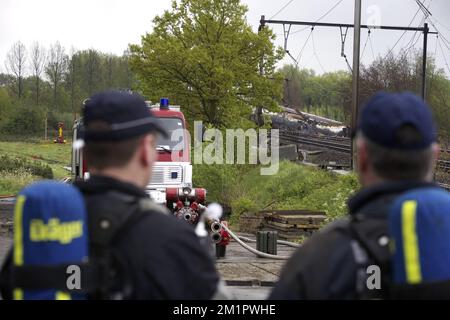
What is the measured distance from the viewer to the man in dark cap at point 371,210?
2521 mm

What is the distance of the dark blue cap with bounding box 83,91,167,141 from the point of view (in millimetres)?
2998

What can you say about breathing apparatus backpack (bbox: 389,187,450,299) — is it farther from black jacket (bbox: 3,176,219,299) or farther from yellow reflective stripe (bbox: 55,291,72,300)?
yellow reflective stripe (bbox: 55,291,72,300)

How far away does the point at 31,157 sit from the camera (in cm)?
5388

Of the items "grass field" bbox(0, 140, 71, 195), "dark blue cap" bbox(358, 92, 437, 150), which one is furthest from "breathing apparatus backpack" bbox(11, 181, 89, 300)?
"grass field" bbox(0, 140, 71, 195)

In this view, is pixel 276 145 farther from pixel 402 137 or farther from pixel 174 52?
pixel 402 137

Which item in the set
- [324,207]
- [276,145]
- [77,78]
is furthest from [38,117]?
[324,207]

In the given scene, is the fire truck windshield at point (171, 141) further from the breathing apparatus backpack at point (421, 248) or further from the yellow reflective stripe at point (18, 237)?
the breathing apparatus backpack at point (421, 248)

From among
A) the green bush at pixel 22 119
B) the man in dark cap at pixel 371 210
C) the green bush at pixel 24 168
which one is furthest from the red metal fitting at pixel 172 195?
the green bush at pixel 22 119

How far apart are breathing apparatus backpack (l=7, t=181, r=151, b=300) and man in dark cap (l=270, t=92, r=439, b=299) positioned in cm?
59

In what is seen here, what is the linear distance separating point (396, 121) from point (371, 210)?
311 millimetres

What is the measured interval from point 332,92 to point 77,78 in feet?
104

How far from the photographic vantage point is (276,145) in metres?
37.4

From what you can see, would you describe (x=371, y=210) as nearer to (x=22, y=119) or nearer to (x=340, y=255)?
(x=340, y=255)

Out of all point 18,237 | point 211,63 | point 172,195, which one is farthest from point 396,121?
point 211,63
